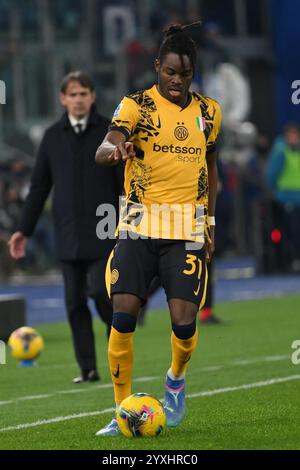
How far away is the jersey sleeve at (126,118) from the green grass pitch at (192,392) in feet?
5.57

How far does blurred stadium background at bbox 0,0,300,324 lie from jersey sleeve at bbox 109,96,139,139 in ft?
58.3

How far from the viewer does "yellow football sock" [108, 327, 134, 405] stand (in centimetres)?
858

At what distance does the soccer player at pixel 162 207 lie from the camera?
337 inches

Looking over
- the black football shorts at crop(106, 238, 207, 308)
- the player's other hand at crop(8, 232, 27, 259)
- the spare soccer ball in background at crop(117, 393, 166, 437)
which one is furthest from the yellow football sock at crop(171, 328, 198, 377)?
the player's other hand at crop(8, 232, 27, 259)

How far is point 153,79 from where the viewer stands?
32.6 meters

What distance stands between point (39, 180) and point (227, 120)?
19.0 metres

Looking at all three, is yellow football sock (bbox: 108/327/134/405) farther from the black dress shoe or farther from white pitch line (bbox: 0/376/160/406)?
the black dress shoe

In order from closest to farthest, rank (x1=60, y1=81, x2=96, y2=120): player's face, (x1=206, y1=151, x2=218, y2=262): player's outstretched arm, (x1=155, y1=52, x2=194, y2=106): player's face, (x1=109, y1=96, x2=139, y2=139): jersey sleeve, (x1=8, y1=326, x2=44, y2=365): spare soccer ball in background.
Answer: (x1=109, y1=96, x2=139, y2=139): jersey sleeve → (x1=155, y1=52, x2=194, y2=106): player's face → (x1=206, y1=151, x2=218, y2=262): player's outstretched arm → (x1=60, y1=81, x2=96, y2=120): player's face → (x1=8, y1=326, x2=44, y2=365): spare soccer ball in background

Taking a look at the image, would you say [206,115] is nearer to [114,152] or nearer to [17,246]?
[114,152]

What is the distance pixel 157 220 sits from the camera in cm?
862

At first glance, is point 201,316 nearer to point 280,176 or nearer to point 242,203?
point 280,176

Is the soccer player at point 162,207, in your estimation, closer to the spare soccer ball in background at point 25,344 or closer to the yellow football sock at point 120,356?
the yellow football sock at point 120,356

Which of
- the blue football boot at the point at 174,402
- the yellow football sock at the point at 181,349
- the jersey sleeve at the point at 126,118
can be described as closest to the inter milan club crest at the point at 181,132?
the jersey sleeve at the point at 126,118

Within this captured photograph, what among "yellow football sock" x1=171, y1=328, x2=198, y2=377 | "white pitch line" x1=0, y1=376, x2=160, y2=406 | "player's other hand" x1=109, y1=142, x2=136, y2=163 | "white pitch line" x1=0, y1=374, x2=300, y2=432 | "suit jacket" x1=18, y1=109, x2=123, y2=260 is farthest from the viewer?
"suit jacket" x1=18, y1=109, x2=123, y2=260
